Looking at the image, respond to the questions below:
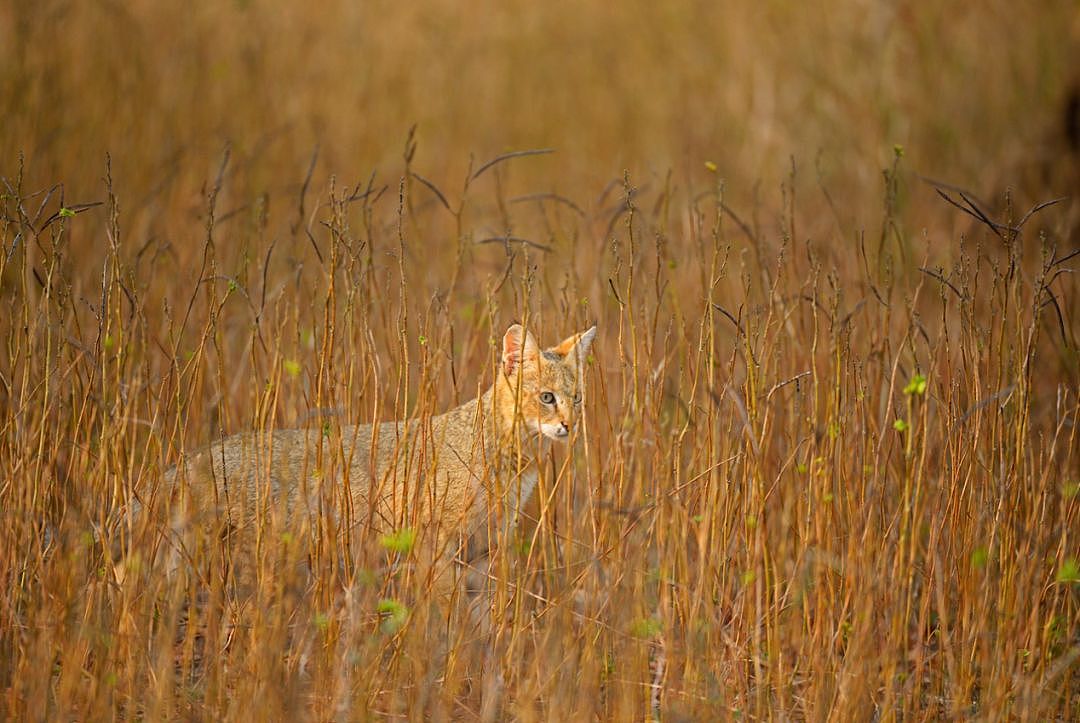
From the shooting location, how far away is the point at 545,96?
9422 mm

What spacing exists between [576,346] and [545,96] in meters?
5.89

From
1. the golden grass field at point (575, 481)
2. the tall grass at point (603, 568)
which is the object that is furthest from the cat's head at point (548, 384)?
the tall grass at point (603, 568)

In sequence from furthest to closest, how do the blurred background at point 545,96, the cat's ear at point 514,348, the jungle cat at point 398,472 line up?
the blurred background at point 545,96 → the cat's ear at point 514,348 → the jungle cat at point 398,472

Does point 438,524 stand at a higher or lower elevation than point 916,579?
higher

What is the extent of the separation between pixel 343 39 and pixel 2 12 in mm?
2734

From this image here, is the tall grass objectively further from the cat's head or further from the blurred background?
the blurred background

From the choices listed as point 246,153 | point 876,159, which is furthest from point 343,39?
point 876,159

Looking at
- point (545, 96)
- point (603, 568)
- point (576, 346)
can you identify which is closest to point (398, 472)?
point (576, 346)

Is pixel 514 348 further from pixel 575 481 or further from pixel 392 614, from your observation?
pixel 392 614

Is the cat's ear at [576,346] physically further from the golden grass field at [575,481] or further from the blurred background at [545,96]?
the blurred background at [545,96]

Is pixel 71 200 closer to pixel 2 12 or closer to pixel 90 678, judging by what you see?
pixel 2 12

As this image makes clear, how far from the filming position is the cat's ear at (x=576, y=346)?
12.4 ft

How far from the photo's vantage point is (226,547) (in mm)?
3590

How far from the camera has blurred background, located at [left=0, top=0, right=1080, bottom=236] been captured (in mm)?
6922
